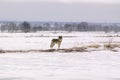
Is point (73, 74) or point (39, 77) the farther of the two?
point (73, 74)

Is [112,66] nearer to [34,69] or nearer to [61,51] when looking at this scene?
[34,69]

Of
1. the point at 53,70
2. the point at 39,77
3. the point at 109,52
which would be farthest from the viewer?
the point at 109,52

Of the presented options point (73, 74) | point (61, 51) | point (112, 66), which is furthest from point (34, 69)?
point (61, 51)

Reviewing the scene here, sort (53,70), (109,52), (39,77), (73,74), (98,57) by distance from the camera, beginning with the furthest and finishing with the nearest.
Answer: (109,52) < (98,57) < (53,70) < (73,74) < (39,77)

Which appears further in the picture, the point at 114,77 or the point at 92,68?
the point at 92,68

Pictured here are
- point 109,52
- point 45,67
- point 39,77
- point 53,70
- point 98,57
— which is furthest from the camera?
point 109,52

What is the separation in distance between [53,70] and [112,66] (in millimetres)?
2456

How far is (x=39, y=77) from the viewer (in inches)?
390

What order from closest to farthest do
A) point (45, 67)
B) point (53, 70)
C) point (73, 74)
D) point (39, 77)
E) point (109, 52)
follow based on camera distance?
point (39, 77)
point (73, 74)
point (53, 70)
point (45, 67)
point (109, 52)

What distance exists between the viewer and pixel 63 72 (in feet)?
36.2

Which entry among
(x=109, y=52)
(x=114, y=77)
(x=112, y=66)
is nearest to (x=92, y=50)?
(x=109, y=52)

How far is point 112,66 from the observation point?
12.7 m

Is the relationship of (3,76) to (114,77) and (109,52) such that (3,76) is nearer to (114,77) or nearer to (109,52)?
(114,77)

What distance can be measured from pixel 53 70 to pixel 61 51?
696cm
